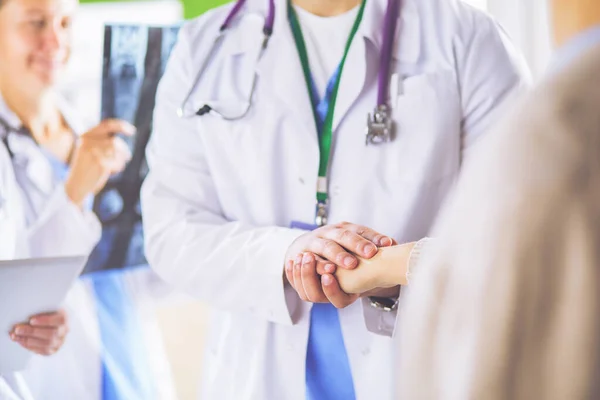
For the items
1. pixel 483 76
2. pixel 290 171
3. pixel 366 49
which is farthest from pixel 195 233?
pixel 483 76

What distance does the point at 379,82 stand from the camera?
97 centimetres

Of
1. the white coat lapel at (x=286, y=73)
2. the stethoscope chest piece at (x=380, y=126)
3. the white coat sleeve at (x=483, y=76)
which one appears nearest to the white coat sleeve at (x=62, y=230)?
the white coat lapel at (x=286, y=73)

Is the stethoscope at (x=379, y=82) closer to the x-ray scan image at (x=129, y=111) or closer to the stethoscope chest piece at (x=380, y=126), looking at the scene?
the stethoscope chest piece at (x=380, y=126)

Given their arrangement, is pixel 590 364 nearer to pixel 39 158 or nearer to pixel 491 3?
pixel 39 158

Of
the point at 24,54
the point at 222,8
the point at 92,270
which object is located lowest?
the point at 92,270

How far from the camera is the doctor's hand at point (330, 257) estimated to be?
0.77m

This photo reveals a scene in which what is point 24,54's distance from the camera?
1110 mm

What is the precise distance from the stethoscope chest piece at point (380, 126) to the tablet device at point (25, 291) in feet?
1.82

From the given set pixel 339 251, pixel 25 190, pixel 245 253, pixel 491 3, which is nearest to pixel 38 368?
pixel 25 190

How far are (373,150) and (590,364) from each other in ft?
2.23

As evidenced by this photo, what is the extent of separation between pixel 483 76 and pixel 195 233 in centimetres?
51

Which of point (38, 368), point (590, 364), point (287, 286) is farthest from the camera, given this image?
point (38, 368)

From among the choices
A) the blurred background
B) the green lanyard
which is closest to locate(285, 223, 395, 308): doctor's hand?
the green lanyard

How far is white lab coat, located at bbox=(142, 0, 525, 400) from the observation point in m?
0.94
